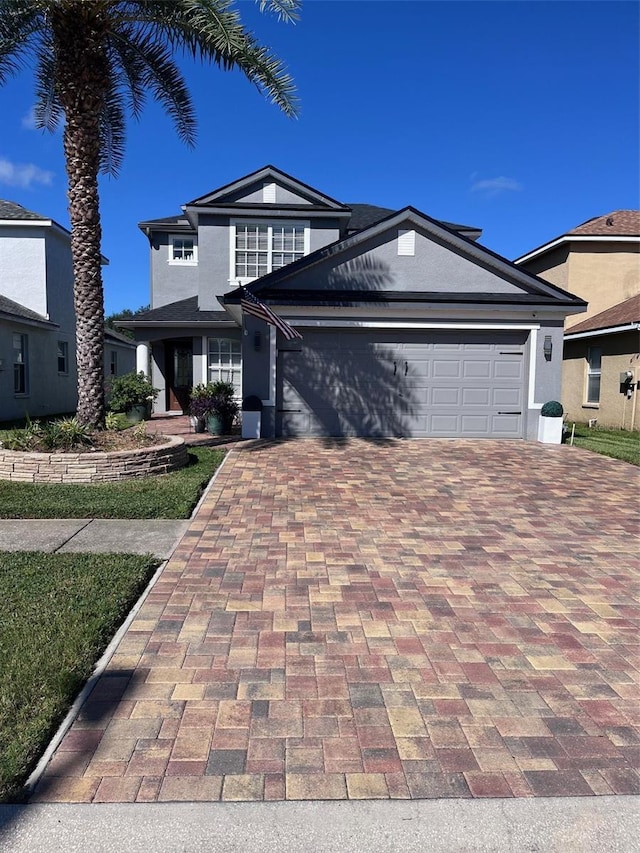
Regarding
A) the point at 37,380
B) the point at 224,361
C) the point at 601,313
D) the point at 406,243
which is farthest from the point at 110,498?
the point at 601,313

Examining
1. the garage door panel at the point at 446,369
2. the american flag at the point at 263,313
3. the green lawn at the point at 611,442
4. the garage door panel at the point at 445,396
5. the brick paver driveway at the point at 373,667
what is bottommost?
the brick paver driveway at the point at 373,667

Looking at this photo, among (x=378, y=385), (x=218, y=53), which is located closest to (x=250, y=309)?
(x=378, y=385)

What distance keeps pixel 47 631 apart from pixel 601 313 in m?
20.8

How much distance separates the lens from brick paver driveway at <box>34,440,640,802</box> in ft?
8.60

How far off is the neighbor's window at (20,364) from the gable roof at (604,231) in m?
19.2

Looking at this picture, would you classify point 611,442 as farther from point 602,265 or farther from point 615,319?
point 602,265

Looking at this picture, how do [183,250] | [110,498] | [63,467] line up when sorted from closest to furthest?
[110,498], [63,467], [183,250]

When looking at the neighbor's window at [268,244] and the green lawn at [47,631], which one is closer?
the green lawn at [47,631]

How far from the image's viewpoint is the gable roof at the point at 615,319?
634 inches

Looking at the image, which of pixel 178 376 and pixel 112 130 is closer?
pixel 112 130

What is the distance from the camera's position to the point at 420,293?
42.7ft

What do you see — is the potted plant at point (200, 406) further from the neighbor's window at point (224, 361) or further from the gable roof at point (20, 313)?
the gable roof at point (20, 313)

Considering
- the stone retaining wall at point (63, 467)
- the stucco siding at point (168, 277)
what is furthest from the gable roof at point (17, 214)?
the stone retaining wall at point (63, 467)

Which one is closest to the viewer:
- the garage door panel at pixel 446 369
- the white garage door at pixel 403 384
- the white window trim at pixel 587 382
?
the white garage door at pixel 403 384
